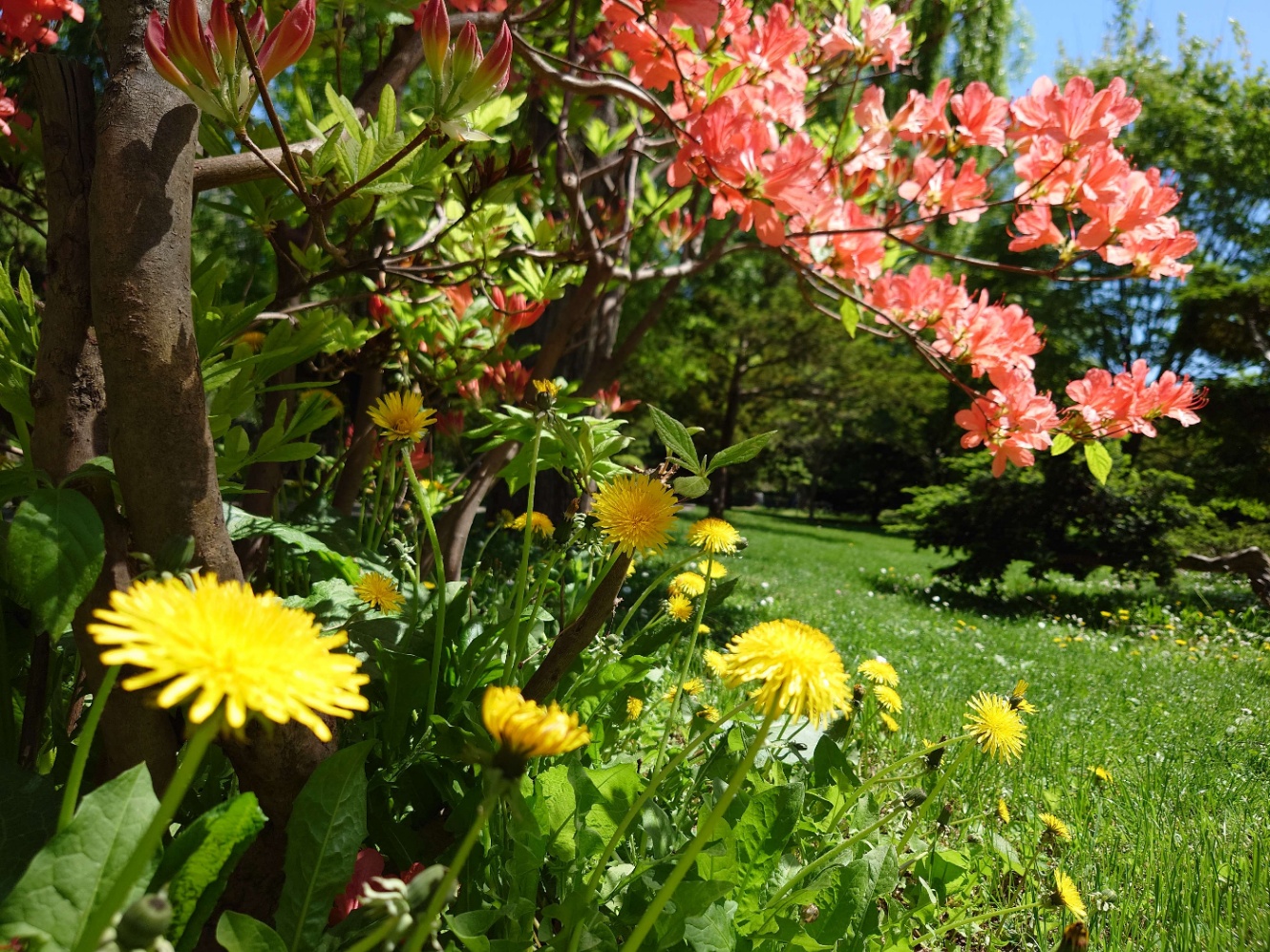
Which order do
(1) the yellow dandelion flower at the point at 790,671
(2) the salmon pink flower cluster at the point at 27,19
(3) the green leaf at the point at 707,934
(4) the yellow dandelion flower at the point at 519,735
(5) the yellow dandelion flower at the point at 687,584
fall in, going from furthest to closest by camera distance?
1. (5) the yellow dandelion flower at the point at 687,584
2. (2) the salmon pink flower cluster at the point at 27,19
3. (3) the green leaf at the point at 707,934
4. (1) the yellow dandelion flower at the point at 790,671
5. (4) the yellow dandelion flower at the point at 519,735

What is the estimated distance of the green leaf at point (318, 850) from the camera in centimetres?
74

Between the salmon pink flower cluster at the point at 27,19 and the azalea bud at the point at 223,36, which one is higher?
the salmon pink flower cluster at the point at 27,19

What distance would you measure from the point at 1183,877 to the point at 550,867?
4.08ft

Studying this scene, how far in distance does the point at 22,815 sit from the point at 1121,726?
131 inches

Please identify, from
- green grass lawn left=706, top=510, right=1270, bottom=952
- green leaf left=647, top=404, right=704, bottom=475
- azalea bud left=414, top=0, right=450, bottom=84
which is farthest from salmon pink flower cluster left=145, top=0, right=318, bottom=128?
green grass lawn left=706, top=510, right=1270, bottom=952

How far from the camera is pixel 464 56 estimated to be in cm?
74

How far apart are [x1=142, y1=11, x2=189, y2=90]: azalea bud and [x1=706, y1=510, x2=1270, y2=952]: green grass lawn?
1.56 metres

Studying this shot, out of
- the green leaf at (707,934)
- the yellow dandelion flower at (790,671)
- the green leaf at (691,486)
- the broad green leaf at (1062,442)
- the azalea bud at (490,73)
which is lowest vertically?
the green leaf at (707,934)

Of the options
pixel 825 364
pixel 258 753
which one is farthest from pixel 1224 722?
pixel 825 364

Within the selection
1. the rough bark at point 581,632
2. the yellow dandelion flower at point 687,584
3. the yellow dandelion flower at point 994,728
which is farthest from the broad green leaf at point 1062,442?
the rough bark at point 581,632

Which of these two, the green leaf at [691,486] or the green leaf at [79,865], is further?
the green leaf at [691,486]

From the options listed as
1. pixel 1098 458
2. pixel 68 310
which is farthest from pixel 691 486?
pixel 1098 458

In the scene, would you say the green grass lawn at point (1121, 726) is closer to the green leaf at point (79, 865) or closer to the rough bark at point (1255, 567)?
the rough bark at point (1255, 567)

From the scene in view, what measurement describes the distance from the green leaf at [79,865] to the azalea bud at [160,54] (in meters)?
0.60
